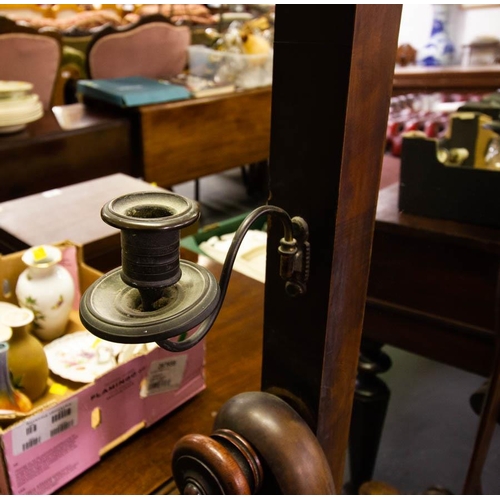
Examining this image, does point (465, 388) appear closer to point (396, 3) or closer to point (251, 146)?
point (251, 146)

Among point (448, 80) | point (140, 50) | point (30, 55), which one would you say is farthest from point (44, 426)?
point (140, 50)

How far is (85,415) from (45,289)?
24 cm

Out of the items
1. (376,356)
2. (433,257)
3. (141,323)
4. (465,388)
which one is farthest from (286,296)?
(465,388)

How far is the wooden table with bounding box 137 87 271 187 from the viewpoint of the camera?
8.00 feet

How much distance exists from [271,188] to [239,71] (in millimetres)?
2430

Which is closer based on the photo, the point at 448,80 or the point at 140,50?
the point at 448,80

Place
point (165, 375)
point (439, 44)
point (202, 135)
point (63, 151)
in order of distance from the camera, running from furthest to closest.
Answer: point (439, 44) → point (202, 135) → point (63, 151) → point (165, 375)

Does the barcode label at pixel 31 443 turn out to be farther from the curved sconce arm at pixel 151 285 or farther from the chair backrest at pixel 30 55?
the chair backrest at pixel 30 55

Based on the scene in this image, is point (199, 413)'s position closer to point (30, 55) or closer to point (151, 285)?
point (151, 285)

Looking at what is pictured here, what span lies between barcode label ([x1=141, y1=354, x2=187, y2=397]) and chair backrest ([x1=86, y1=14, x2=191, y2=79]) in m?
2.41

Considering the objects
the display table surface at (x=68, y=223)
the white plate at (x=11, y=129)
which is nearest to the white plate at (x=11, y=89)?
the white plate at (x=11, y=129)

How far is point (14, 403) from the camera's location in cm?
70

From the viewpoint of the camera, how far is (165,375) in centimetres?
82

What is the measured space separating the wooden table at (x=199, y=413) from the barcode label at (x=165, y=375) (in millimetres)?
62
